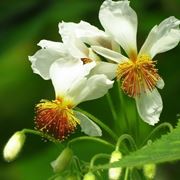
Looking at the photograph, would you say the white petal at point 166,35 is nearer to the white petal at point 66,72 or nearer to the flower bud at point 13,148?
the white petal at point 66,72

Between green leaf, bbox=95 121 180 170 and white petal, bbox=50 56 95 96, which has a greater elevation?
white petal, bbox=50 56 95 96

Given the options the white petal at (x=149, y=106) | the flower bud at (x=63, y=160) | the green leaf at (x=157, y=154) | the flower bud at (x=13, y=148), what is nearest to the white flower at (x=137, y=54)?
the white petal at (x=149, y=106)

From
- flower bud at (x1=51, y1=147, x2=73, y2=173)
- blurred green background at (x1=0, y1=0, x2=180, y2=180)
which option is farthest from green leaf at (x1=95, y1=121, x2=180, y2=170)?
blurred green background at (x1=0, y1=0, x2=180, y2=180)

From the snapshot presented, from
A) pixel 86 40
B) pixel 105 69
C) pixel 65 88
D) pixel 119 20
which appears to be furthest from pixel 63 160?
pixel 119 20

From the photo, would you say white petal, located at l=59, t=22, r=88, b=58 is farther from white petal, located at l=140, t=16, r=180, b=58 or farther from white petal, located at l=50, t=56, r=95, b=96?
white petal, located at l=140, t=16, r=180, b=58

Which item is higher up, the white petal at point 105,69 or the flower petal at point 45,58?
the flower petal at point 45,58

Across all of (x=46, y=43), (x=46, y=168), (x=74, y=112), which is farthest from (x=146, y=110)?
(x=46, y=168)

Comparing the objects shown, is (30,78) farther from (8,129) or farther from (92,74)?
(92,74)
